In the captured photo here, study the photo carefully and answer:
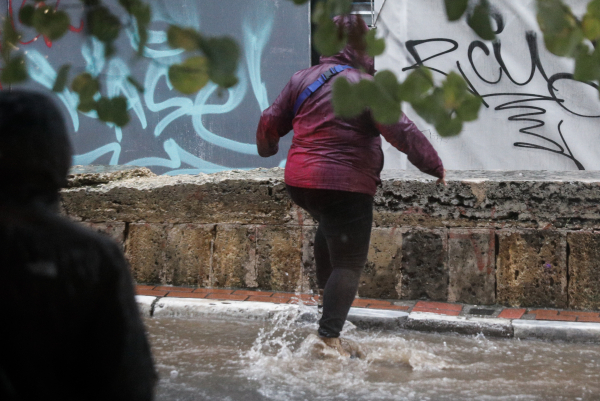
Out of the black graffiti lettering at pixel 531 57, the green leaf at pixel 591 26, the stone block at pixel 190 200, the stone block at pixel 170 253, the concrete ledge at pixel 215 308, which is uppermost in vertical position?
the black graffiti lettering at pixel 531 57

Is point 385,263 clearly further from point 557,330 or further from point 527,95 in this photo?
point 527,95

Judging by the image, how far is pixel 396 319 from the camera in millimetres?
4137

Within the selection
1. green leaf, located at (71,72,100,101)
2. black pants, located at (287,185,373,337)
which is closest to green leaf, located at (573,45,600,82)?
green leaf, located at (71,72,100,101)

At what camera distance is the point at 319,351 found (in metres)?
3.44

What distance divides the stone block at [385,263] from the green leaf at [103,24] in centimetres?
342

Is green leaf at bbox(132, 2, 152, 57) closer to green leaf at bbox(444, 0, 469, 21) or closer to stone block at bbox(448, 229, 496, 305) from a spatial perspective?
green leaf at bbox(444, 0, 469, 21)

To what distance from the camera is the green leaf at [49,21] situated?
1299mm

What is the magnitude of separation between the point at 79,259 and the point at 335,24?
2.18ft

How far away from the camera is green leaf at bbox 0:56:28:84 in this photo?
1259mm

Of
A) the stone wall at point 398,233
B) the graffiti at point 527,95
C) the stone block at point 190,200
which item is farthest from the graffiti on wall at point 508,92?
the stone block at point 190,200

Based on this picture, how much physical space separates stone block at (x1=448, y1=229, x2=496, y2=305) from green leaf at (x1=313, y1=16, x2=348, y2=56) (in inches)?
131

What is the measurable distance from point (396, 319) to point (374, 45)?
315cm

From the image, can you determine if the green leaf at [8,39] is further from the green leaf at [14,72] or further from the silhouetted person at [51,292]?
the silhouetted person at [51,292]

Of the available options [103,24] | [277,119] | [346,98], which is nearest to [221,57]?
[346,98]
